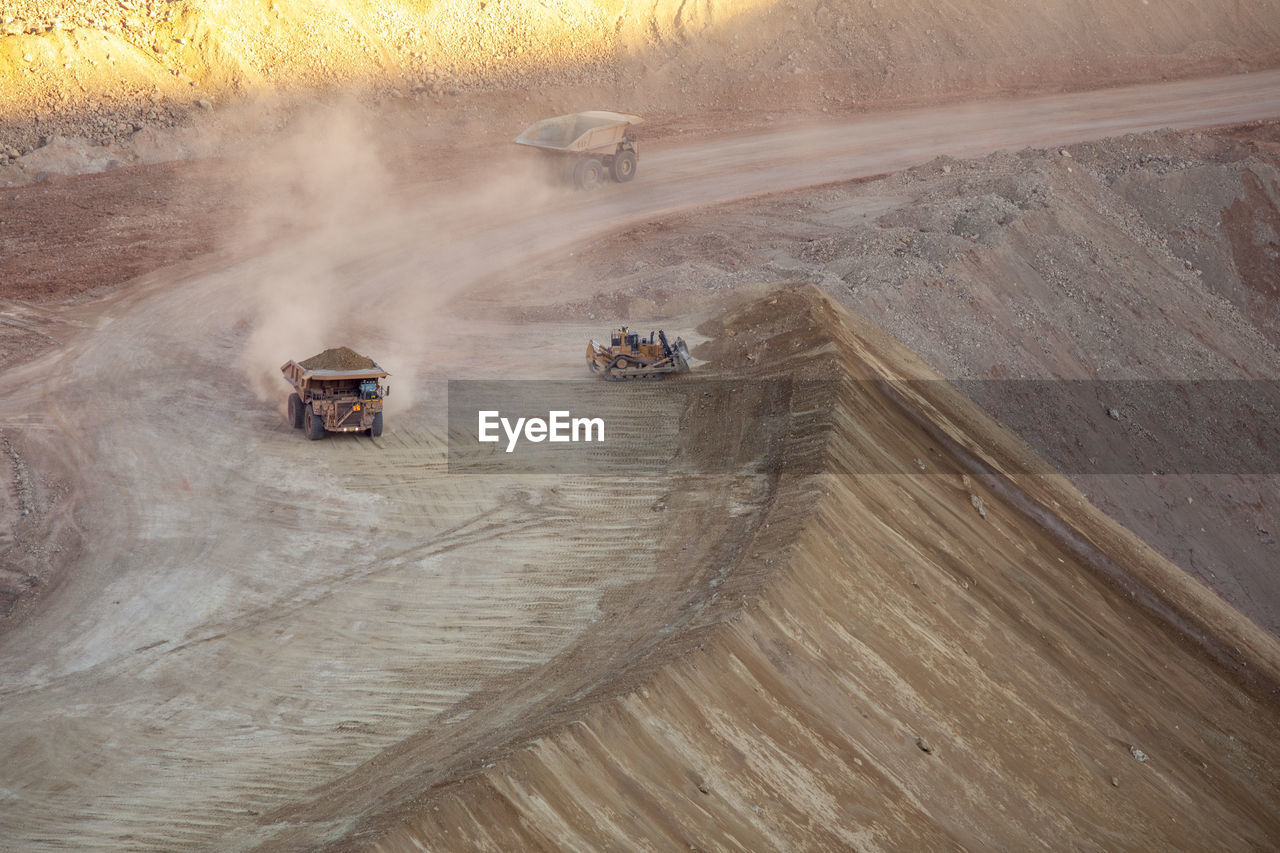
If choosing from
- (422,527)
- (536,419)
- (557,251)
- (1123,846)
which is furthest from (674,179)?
(1123,846)

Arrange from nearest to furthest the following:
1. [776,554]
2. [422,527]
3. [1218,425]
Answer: [776,554] < [422,527] < [1218,425]

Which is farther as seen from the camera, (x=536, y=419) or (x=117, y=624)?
(x=536, y=419)

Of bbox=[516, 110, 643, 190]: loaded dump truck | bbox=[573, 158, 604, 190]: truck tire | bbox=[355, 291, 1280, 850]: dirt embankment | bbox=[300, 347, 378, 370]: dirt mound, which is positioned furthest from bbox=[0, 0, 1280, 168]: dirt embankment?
bbox=[355, 291, 1280, 850]: dirt embankment

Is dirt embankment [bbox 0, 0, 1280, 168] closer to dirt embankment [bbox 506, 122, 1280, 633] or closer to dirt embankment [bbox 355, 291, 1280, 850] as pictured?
dirt embankment [bbox 506, 122, 1280, 633]

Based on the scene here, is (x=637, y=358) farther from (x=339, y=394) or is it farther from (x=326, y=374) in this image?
(x=326, y=374)

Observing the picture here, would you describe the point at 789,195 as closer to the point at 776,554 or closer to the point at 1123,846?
the point at 776,554

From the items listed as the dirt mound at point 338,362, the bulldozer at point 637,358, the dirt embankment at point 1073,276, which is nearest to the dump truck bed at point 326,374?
the dirt mound at point 338,362

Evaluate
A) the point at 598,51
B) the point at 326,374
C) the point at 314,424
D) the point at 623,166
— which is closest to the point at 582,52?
the point at 598,51
